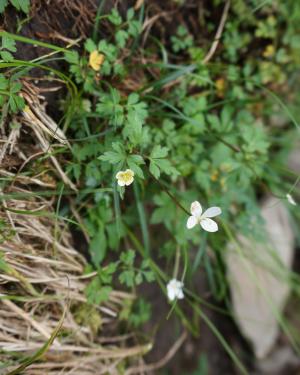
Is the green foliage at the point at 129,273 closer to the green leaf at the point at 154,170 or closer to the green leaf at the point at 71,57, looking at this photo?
the green leaf at the point at 154,170

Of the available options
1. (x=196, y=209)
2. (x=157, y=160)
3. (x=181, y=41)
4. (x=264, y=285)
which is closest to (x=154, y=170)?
(x=157, y=160)

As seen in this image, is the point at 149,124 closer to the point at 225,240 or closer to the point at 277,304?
the point at 225,240

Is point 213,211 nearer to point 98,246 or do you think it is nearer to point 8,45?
point 98,246

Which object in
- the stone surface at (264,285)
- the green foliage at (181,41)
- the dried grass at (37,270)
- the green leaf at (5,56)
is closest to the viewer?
the green leaf at (5,56)

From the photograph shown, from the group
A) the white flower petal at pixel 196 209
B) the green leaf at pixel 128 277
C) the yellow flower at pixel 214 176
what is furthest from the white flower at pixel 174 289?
the yellow flower at pixel 214 176

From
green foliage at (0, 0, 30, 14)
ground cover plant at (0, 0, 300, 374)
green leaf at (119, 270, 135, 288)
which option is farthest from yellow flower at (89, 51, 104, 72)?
green leaf at (119, 270, 135, 288)

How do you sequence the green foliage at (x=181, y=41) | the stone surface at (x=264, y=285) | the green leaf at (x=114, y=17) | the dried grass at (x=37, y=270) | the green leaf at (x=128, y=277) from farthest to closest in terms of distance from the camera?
the stone surface at (x=264, y=285) < the green foliage at (x=181, y=41) < the green leaf at (x=128, y=277) < the green leaf at (x=114, y=17) < the dried grass at (x=37, y=270)

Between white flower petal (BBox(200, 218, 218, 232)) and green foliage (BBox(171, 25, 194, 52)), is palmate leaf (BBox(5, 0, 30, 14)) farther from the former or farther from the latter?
white flower petal (BBox(200, 218, 218, 232))
